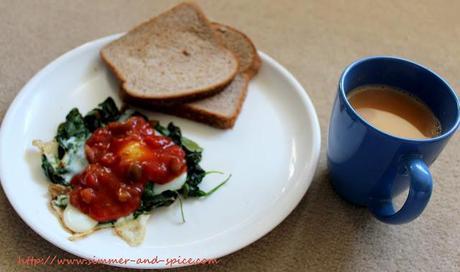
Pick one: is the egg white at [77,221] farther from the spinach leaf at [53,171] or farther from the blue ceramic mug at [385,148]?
the blue ceramic mug at [385,148]

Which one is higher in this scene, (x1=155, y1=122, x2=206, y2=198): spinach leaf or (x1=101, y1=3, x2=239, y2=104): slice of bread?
(x1=101, y1=3, x2=239, y2=104): slice of bread

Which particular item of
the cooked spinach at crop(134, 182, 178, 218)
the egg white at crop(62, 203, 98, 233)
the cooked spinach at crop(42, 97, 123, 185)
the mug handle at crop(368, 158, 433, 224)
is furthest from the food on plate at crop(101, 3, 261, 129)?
the mug handle at crop(368, 158, 433, 224)

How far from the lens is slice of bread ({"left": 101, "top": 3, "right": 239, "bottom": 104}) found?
5.11 feet

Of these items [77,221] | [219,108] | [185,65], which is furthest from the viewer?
[185,65]

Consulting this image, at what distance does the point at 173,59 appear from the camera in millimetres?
1680

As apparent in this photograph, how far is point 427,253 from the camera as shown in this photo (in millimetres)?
1245

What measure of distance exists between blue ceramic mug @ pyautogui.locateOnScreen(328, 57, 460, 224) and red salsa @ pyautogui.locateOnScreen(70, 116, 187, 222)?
0.46m

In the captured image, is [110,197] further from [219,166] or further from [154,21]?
[154,21]

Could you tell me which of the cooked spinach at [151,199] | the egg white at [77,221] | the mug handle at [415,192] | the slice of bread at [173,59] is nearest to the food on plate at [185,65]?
the slice of bread at [173,59]

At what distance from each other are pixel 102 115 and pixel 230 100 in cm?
44

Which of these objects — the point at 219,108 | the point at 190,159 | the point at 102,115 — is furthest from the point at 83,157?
the point at 219,108

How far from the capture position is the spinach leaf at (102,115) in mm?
1422

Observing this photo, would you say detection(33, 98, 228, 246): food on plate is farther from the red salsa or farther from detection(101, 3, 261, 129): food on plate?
detection(101, 3, 261, 129): food on plate

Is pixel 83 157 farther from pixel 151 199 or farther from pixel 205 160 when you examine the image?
pixel 205 160
